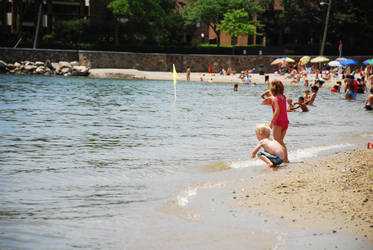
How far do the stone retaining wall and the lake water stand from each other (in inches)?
1256

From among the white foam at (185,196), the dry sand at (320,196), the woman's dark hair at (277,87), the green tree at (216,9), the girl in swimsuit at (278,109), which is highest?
the green tree at (216,9)

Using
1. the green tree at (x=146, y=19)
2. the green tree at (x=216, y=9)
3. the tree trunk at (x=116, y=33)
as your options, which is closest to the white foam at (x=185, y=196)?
the green tree at (x=146, y=19)

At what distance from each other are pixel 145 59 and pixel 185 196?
49.0 meters

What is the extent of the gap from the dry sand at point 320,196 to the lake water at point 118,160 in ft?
3.20

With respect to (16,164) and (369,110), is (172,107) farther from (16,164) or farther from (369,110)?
(16,164)

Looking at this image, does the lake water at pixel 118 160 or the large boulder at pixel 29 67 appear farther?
the large boulder at pixel 29 67

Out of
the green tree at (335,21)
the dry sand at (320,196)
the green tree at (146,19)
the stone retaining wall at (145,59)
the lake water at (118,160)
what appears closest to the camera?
the dry sand at (320,196)

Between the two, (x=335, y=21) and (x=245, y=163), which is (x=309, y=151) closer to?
(x=245, y=163)

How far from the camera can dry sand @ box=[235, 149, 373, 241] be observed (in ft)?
17.4

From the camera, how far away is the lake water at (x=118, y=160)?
545 cm

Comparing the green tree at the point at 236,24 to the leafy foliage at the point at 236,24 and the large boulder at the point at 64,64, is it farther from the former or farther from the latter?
the large boulder at the point at 64,64

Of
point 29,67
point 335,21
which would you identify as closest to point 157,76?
point 29,67

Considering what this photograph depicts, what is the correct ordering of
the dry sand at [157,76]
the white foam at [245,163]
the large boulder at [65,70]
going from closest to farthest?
the white foam at [245,163] < the dry sand at [157,76] < the large boulder at [65,70]

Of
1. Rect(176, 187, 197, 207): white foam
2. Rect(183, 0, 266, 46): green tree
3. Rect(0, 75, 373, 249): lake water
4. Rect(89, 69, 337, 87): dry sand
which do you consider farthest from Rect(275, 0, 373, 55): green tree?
Rect(176, 187, 197, 207): white foam
